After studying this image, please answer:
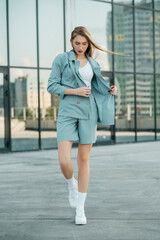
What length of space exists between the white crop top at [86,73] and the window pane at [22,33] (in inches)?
324

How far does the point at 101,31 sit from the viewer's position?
1373cm

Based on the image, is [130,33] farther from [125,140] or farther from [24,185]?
[24,185]

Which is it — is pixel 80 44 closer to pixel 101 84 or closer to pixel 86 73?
pixel 86 73

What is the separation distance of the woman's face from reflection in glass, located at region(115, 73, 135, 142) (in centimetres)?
1053

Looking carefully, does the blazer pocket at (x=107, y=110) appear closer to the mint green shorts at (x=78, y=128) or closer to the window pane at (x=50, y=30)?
the mint green shorts at (x=78, y=128)

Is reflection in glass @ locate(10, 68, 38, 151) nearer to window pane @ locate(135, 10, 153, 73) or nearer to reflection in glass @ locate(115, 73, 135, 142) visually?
reflection in glass @ locate(115, 73, 135, 142)

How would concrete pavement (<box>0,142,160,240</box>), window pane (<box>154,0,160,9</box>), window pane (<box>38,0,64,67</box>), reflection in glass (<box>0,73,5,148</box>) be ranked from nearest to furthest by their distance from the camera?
concrete pavement (<box>0,142,160,240</box>), reflection in glass (<box>0,73,5,148</box>), window pane (<box>38,0,64,67</box>), window pane (<box>154,0,160,9</box>)

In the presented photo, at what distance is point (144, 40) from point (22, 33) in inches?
205

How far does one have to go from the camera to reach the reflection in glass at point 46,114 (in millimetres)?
12266

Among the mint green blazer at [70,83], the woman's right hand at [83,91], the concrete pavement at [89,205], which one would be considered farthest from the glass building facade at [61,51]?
the woman's right hand at [83,91]

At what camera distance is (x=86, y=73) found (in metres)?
3.74

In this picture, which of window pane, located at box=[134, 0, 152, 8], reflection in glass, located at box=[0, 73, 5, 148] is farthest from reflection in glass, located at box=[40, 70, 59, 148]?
window pane, located at box=[134, 0, 152, 8]

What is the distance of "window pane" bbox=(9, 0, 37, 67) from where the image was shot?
11672 millimetres

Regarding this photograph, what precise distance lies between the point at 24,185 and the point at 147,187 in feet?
5.70
